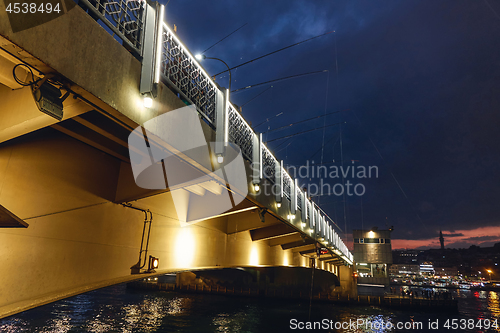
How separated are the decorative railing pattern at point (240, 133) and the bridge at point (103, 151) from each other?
0.20 feet

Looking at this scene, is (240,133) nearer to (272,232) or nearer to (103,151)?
(103,151)

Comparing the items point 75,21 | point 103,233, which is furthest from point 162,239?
point 75,21

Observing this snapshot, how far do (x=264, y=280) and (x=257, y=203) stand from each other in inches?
1495

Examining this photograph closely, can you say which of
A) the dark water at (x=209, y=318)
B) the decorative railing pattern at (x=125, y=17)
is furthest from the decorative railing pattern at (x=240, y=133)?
the dark water at (x=209, y=318)

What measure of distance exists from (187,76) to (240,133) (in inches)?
141

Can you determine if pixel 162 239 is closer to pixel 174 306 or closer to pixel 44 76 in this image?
pixel 44 76

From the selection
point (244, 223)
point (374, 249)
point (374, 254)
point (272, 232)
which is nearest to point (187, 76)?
point (244, 223)

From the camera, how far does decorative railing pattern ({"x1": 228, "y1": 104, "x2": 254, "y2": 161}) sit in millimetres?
9288

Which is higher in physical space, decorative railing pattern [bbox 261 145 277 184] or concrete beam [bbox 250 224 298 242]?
decorative railing pattern [bbox 261 145 277 184]

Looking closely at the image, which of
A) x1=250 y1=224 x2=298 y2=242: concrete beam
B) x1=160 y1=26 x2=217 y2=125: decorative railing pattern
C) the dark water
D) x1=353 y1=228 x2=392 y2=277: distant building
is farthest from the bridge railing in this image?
x1=353 y1=228 x2=392 y2=277: distant building

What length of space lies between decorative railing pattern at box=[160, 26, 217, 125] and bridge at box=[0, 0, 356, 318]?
0.10 feet

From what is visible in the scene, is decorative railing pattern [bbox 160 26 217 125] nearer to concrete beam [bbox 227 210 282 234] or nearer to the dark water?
concrete beam [bbox 227 210 282 234]

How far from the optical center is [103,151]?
334 inches

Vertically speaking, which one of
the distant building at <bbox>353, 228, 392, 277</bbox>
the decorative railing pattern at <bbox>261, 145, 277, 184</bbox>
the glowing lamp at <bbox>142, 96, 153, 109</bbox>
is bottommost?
the distant building at <bbox>353, 228, 392, 277</bbox>
